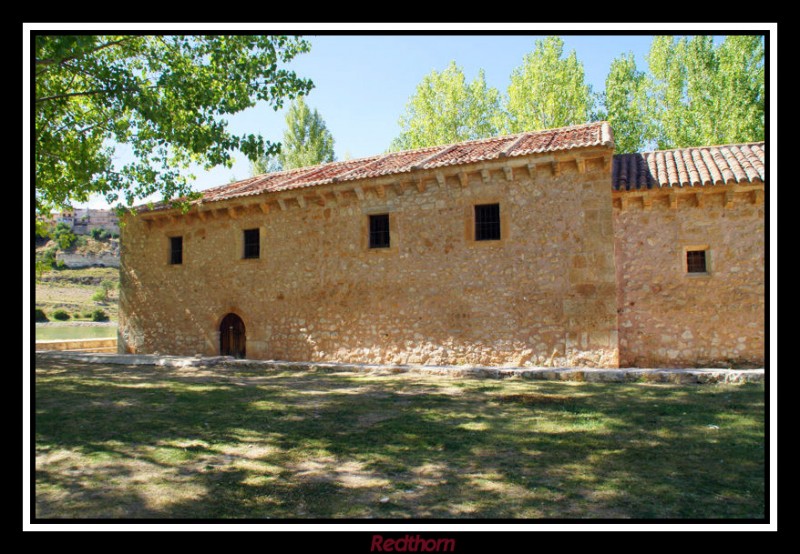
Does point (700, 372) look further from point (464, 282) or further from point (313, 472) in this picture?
point (313, 472)

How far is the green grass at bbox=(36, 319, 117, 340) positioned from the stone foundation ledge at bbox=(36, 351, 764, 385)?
22.8m

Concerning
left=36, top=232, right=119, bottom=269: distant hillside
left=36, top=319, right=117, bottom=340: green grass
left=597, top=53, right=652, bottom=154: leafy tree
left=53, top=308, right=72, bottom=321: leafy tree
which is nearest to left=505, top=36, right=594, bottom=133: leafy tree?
left=597, top=53, right=652, bottom=154: leafy tree

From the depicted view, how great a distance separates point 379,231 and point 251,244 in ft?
13.3

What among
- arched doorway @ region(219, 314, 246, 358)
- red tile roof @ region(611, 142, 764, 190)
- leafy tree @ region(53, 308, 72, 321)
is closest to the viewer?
red tile roof @ region(611, 142, 764, 190)

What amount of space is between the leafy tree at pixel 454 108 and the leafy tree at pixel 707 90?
7585 millimetres

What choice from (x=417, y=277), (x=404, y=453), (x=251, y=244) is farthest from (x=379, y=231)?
(x=404, y=453)

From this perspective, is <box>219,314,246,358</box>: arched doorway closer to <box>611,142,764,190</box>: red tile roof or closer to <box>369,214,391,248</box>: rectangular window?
<box>369,214,391,248</box>: rectangular window

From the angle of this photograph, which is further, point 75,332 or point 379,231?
point 75,332

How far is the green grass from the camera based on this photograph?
32.9 metres

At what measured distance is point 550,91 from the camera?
24.2 m

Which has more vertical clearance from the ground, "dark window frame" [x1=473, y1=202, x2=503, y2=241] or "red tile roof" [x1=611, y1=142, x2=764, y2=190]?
"red tile roof" [x1=611, y1=142, x2=764, y2=190]

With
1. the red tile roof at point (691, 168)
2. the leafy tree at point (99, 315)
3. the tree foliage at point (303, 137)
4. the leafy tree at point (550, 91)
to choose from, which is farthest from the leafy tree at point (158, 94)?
the leafy tree at point (99, 315)

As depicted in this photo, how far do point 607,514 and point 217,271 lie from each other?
42.5 feet

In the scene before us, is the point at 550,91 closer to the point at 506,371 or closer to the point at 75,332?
the point at 506,371
